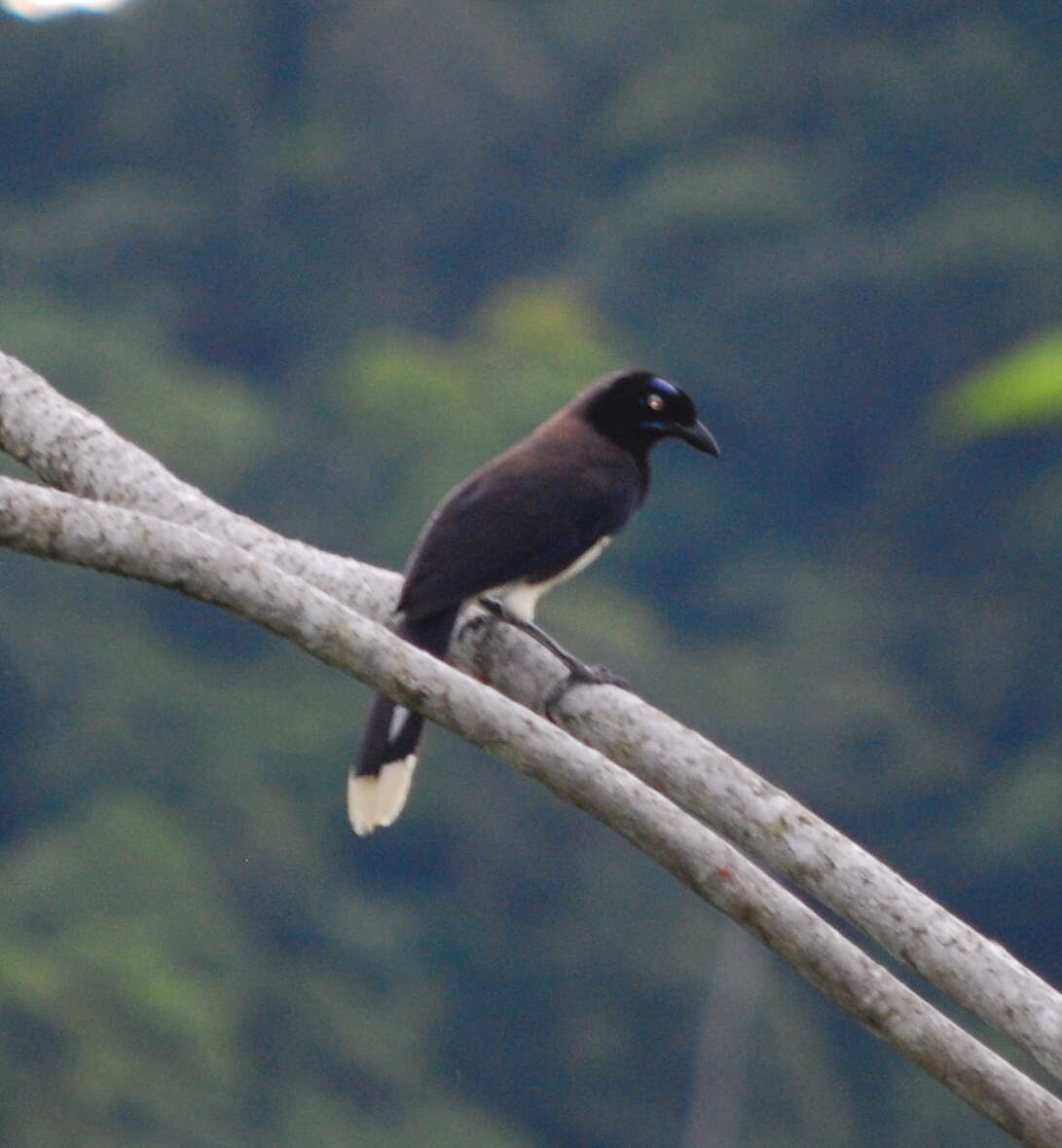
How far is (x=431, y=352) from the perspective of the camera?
44.0 m

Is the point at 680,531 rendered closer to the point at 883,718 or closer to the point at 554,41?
the point at 883,718

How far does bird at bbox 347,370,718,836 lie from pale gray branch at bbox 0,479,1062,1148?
95 centimetres

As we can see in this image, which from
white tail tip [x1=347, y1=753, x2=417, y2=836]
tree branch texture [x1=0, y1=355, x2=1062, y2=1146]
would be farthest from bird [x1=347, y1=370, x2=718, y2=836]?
tree branch texture [x1=0, y1=355, x2=1062, y2=1146]

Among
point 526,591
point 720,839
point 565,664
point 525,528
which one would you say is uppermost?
point 720,839

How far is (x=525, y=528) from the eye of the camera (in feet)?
19.4

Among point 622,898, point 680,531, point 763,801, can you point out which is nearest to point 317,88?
point 680,531

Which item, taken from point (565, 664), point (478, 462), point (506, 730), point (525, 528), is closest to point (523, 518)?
point (525, 528)

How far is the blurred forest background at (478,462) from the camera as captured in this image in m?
30.8

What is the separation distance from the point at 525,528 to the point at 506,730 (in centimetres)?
225

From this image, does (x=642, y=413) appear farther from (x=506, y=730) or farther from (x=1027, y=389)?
(x=506, y=730)

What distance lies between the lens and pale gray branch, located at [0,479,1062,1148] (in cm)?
361

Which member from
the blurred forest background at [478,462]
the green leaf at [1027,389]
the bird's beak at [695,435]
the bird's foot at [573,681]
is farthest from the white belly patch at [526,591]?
the blurred forest background at [478,462]

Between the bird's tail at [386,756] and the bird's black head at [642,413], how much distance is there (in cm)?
141

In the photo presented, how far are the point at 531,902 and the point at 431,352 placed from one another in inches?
537
